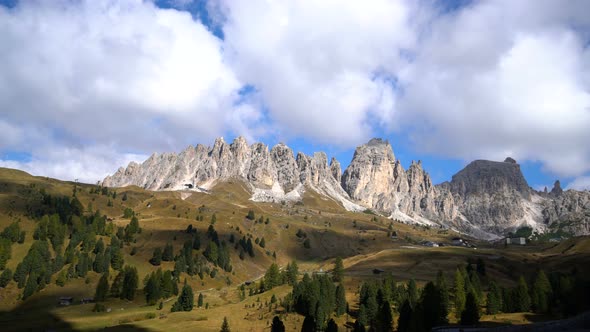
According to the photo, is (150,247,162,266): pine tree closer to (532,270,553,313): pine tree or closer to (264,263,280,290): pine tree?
(264,263,280,290): pine tree

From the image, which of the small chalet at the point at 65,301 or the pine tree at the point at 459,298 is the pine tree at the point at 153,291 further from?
the pine tree at the point at 459,298

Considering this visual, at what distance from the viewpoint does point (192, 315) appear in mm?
124188

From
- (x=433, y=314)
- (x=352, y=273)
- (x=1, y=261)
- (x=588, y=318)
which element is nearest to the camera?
(x=588, y=318)

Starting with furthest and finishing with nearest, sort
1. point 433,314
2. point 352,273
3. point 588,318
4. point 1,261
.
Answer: point 352,273 < point 1,261 < point 433,314 < point 588,318

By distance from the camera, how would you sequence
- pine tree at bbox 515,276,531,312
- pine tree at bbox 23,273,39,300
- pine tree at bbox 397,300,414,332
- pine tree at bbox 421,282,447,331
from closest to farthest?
pine tree at bbox 397,300,414,332 < pine tree at bbox 421,282,447,331 < pine tree at bbox 515,276,531,312 < pine tree at bbox 23,273,39,300

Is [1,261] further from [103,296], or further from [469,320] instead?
[469,320]

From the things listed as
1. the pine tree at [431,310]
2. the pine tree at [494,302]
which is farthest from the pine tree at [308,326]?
the pine tree at [494,302]

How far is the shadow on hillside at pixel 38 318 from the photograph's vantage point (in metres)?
109

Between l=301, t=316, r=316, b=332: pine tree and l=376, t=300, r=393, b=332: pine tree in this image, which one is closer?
l=301, t=316, r=316, b=332: pine tree

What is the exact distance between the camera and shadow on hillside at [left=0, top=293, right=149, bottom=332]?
109 meters

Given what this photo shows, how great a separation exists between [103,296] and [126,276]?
10.5 m

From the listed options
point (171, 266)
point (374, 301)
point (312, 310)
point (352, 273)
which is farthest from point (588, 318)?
point (171, 266)

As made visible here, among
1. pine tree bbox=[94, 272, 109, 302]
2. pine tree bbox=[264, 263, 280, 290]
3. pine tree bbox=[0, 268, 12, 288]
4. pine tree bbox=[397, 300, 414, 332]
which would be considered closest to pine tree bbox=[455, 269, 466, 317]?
pine tree bbox=[397, 300, 414, 332]

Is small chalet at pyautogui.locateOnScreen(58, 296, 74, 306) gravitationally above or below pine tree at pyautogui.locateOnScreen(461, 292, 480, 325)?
below
